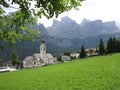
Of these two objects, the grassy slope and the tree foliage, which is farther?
the grassy slope

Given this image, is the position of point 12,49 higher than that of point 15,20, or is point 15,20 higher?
point 15,20

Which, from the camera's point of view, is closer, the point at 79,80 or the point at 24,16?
the point at 24,16

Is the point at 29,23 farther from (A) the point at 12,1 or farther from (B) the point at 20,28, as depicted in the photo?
(A) the point at 12,1

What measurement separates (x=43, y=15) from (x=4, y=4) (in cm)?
134

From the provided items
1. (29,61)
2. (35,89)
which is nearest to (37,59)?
(29,61)

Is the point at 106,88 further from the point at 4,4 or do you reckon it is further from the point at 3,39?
the point at 4,4

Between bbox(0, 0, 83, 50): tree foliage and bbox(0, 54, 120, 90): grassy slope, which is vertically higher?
bbox(0, 0, 83, 50): tree foliage

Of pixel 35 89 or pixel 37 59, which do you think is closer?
pixel 35 89

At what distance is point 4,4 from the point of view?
7547 millimetres

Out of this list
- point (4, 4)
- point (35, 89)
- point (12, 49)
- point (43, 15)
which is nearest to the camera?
point (4, 4)

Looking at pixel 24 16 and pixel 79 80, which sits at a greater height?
pixel 24 16

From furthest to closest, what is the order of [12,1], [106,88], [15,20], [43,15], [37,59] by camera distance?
[37,59] → [106,88] → [15,20] → [43,15] → [12,1]

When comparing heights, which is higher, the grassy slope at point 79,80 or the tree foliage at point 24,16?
the tree foliage at point 24,16

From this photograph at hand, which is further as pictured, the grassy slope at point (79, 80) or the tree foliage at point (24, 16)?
the grassy slope at point (79, 80)
